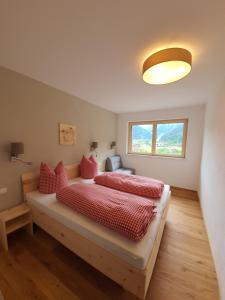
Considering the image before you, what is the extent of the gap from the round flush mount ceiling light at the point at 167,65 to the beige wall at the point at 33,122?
5.68 feet

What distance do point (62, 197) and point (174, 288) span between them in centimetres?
154

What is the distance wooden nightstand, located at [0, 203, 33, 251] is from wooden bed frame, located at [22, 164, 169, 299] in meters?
0.10

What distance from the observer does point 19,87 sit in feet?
6.04

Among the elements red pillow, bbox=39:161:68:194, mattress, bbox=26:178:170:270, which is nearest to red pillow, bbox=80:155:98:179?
red pillow, bbox=39:161:68:194

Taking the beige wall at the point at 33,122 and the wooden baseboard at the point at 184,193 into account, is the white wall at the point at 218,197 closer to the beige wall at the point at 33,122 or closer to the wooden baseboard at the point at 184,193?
the wooden baseboard at the point at 184,193

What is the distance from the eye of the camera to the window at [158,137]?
3549mm

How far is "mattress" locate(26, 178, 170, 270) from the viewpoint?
1.04m

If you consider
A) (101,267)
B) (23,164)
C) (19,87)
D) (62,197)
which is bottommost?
(101,267)

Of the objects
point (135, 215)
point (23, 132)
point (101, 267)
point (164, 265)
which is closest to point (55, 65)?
point (23, 132)

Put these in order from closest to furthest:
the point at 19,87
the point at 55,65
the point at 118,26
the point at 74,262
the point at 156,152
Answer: the point at 118,26 < the point at 74,262 < the point at 55,65 < the point at 19,87 < the point at 156,152

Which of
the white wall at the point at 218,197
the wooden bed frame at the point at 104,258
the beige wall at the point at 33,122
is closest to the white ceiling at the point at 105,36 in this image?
the beige wall at the point at 33,122

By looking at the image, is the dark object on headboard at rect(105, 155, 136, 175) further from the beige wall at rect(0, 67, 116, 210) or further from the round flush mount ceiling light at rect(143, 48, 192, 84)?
the round flush mount ceiling light at rect(143, 48, 192, 84)

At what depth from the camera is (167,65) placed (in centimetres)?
129

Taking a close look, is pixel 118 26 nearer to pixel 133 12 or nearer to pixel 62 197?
pixel 133 12
